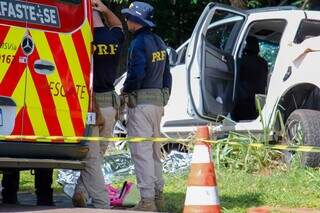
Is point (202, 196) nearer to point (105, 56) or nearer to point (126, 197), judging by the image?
point (105, 56)

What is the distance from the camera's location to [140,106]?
7.49m

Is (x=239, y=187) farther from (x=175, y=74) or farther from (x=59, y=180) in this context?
(x=175, y=74)

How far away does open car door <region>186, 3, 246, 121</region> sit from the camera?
1000 cm

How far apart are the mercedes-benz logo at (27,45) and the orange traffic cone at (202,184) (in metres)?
1.79

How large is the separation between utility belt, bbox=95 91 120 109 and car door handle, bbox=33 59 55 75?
67 centimetres

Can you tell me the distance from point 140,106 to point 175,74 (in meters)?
3.88

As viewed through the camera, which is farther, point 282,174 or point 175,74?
point 175,74

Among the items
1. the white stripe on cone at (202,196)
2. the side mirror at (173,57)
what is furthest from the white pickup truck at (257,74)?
the white stripe on cone at (202,196)

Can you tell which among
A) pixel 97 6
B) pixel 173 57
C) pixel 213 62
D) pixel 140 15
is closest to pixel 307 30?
pixel 213 62

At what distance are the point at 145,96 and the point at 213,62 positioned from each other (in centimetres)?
293

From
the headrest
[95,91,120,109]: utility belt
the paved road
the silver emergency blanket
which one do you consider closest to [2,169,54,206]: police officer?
the paved road

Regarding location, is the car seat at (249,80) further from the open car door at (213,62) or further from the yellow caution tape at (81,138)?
the yellow caution tape at (81,138)

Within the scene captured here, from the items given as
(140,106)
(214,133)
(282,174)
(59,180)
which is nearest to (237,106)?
(214,133)

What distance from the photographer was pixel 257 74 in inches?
421
